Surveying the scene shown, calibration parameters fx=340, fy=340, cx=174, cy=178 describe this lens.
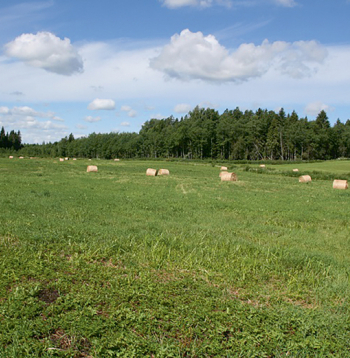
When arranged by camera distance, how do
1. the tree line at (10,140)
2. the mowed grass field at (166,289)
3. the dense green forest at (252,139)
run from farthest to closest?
1. the tree line at (10,140)
2. the dense green forest at (252,139)
3. the mowed grass field at (166,289)

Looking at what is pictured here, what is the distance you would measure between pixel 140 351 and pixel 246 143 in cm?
12065

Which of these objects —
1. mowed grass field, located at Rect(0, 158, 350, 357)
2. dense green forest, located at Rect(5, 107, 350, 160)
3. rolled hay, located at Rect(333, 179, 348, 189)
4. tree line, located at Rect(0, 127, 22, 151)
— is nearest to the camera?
mowed grass field, located at Rect(0, 158, 350, 357)

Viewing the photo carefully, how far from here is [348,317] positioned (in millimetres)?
5855

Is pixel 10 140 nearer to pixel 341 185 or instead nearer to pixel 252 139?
pixel 252 139

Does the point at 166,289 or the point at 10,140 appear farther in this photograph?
the point at 10,140

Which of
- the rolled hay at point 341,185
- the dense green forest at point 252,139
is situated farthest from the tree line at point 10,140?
the rolled hay at point 341,185

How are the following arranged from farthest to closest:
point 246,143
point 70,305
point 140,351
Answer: point 246,143 < point 70,305 < point 140,351

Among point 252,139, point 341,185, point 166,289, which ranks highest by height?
point 252,139

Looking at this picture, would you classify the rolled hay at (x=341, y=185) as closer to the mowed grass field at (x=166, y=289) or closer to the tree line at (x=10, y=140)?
the mowed grass field at (x=166, y=289)

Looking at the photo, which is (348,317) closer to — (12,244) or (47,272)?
(47,272)

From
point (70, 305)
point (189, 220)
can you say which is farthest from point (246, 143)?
point (70, 305)

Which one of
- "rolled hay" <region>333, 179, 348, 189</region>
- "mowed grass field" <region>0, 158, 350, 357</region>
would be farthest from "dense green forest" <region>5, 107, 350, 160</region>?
"mowed grass field" <region>0, 158, 350, 357</region>

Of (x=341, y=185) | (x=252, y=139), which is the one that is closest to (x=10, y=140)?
(x=252, y=139)

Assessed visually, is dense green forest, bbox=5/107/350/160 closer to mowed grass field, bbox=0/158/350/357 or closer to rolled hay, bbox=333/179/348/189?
rolled hay, bbox=333/179/348/189
